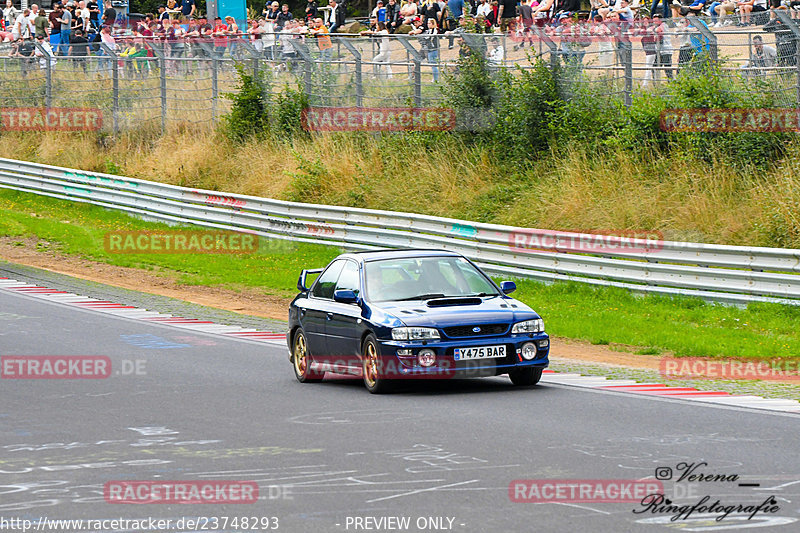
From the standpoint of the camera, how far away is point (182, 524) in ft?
23.5

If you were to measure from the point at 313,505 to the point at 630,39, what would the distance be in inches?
664

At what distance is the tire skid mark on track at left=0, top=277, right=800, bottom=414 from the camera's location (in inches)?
470

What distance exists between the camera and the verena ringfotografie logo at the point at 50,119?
119ft

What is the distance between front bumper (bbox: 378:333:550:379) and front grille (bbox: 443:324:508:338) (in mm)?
41

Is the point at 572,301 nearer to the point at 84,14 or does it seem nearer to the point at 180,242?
the point at 180,242

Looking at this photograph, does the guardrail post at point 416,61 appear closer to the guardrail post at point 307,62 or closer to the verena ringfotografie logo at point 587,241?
the guardrail post at point 307,62

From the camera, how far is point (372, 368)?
12445 millimetres

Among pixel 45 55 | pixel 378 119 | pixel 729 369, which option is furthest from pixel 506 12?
pixel 729 369

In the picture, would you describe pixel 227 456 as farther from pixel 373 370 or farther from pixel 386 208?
pixel 386 208

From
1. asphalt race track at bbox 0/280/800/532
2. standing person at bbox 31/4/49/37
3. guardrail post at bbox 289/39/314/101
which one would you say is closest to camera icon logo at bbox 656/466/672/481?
asphalt race track at bbox 0/280/800/532

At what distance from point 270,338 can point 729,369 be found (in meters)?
6.59

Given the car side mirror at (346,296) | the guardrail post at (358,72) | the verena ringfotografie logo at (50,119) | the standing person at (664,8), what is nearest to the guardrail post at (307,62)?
the guardrail post at (358,72)

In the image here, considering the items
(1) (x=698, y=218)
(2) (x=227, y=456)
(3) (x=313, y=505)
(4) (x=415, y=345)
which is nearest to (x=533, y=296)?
(1) (x=698, y=218)

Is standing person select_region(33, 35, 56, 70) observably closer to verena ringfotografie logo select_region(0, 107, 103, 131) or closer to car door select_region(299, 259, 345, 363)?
verena ringfotografie logo select_region(0, 107, 103, 131)
